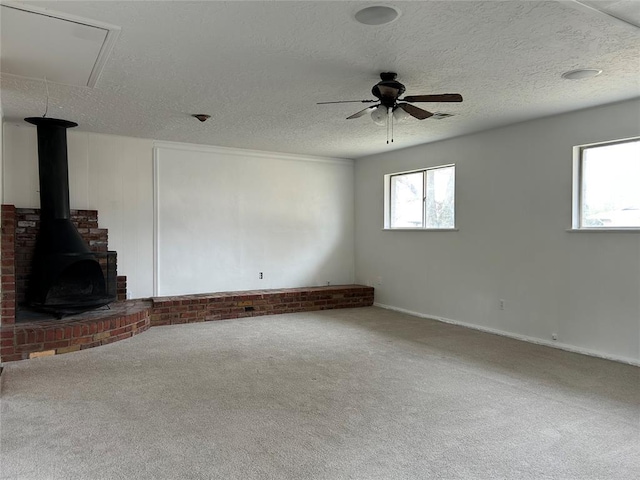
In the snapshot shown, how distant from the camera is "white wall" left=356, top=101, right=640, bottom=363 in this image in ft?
13.6

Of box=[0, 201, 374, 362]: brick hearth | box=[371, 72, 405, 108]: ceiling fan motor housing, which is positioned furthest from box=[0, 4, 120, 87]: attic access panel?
box=[371, 72, 405, 108]: ceiling fan motor housing

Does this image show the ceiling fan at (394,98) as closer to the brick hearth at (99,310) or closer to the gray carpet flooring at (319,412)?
the gray carpet flooring at (319,412)

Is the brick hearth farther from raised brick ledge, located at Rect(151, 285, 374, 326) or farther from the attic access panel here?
the attic access panel

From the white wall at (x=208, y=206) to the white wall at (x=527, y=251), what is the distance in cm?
140

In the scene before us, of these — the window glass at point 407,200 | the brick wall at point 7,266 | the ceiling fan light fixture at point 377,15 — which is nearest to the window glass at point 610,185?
the window glass at point 407,200

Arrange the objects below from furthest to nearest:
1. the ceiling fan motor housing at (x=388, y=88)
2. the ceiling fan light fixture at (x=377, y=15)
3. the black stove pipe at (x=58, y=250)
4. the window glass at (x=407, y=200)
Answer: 1. the window glass at (x=407, y=200)
2. the black stove pipe at (x=58, y=250)
3. the ceiling fan motor housing at (x=388, y=88)
4. the ceiling fan light fixture at (x=377, y=15)

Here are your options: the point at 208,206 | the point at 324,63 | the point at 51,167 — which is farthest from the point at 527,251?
the point at 51,167

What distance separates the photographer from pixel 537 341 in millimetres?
4758

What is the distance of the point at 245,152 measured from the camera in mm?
6629

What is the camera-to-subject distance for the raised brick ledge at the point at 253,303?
5.62 meters

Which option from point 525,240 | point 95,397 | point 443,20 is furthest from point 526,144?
point 95,397

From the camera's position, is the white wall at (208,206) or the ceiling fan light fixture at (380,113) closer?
the ceiling fan light fixture at (380,113)

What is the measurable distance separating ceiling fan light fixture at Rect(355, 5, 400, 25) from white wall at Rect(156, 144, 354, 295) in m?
4.20

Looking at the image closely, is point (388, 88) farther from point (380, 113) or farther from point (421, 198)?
point (421, 198)
